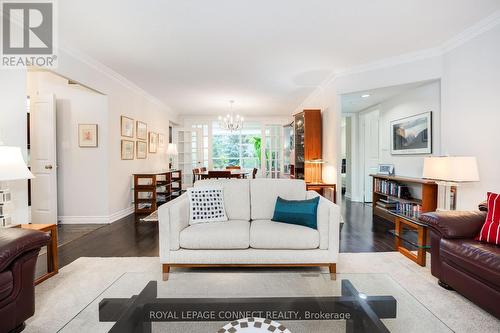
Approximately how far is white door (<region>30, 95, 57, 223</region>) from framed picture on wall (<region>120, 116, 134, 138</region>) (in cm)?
106

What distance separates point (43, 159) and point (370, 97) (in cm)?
600

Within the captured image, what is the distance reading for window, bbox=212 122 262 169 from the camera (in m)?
9.02

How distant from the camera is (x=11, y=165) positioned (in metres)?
2.06

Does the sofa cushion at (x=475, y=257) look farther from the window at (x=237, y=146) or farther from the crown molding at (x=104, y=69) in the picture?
the window at (x=237, y=146)

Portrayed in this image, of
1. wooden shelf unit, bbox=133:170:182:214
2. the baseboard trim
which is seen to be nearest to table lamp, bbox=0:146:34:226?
the baseboard trim

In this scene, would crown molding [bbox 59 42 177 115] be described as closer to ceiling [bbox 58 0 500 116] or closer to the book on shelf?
ceiling [bbox 58 0 500 116]

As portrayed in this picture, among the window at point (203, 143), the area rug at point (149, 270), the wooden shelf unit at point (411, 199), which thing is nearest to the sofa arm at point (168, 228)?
the area rug at point (149, 270)

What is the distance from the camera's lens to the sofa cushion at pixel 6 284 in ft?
5.02

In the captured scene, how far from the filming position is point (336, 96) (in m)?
4.64

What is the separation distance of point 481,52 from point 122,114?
563 centimetres

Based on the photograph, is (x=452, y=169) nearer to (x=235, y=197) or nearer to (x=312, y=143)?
(x=235, y=197)

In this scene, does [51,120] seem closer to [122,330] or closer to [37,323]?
[37,323]

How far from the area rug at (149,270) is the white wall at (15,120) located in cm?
83

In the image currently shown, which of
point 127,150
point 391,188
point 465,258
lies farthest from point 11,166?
point 391,188
